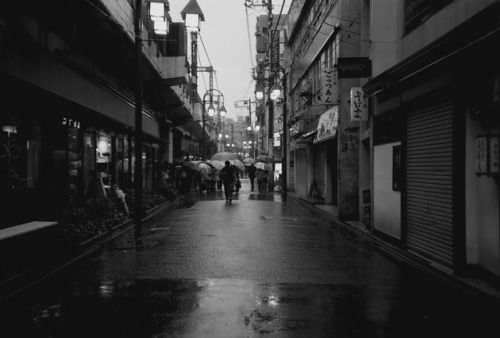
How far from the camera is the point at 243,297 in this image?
6859 millimetres

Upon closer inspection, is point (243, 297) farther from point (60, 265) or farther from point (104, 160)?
point (104, 160)

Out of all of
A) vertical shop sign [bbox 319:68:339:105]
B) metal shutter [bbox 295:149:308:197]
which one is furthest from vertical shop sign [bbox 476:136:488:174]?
metal shutter [bbox 295:149:308:197]

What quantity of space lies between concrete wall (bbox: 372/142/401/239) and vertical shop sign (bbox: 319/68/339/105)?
17.5 ft

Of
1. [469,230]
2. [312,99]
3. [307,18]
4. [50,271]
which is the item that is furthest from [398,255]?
[307,18]

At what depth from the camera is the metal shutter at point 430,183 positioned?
9.34 metres

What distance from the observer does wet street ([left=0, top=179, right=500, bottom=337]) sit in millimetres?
5492

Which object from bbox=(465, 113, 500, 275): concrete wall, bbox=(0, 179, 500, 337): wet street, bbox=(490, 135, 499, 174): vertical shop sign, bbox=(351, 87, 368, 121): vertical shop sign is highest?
bbox=(351, 87, 368, 121): vertical shop sign

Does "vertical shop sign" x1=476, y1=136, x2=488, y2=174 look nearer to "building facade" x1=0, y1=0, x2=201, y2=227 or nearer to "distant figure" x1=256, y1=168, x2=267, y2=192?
"building facade" x1=0, y1=0, x2=201, y2=227

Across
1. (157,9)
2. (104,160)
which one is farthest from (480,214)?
(104,160)

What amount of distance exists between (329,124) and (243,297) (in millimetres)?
14124

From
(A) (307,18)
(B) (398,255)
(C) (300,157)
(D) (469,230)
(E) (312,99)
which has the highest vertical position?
(A) (307,18)

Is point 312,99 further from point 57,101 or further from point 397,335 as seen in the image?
point 397,335

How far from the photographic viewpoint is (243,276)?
8.23 metres

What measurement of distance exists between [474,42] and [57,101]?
11.4 meters
